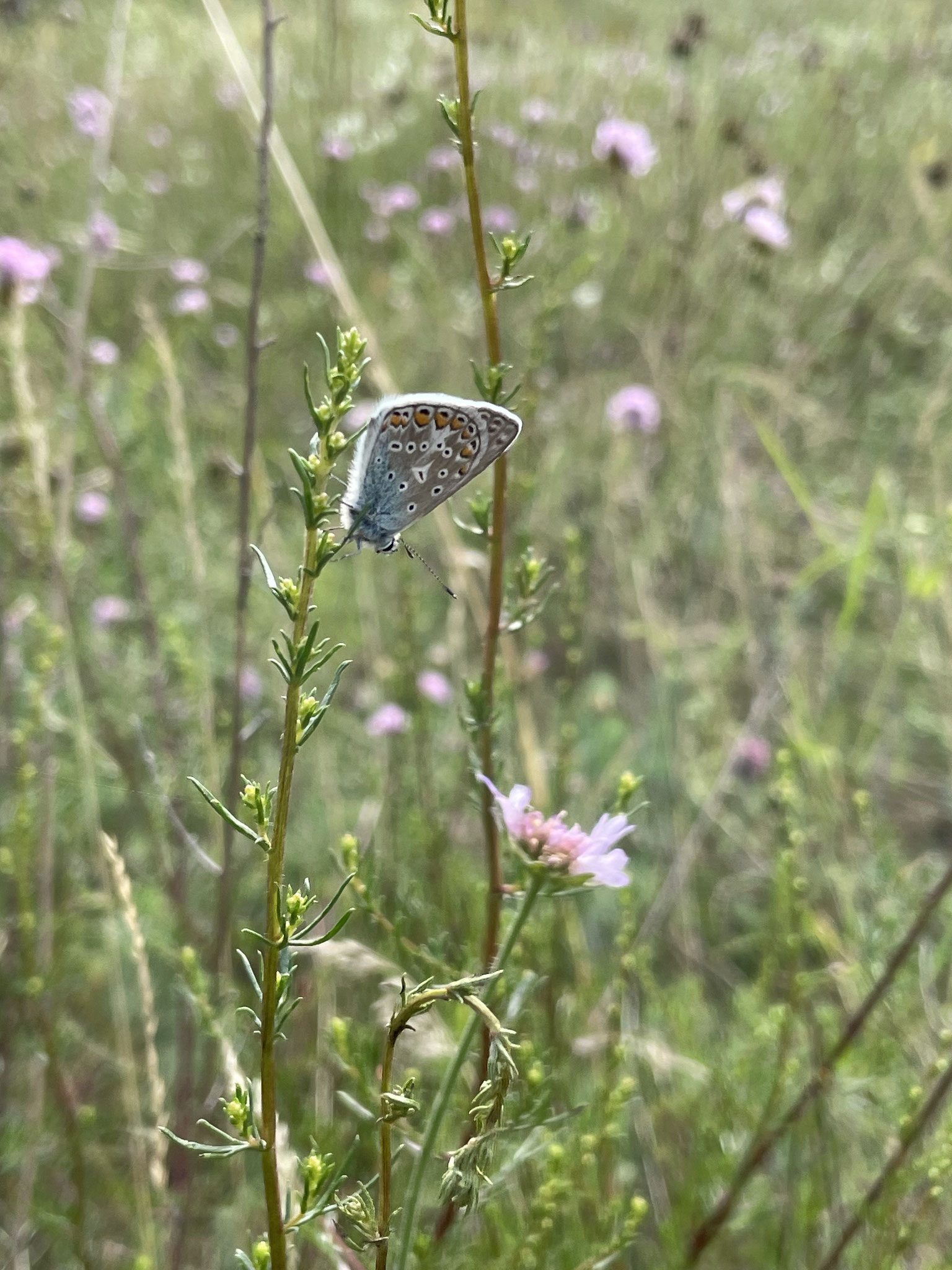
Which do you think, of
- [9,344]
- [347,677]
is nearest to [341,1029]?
[9,344]

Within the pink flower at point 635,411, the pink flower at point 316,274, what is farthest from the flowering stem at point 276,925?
the pink flower at point 316,274

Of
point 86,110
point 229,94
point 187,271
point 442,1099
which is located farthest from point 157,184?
point 442,1099

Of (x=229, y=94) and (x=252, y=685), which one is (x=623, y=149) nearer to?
(x=252, y=685)

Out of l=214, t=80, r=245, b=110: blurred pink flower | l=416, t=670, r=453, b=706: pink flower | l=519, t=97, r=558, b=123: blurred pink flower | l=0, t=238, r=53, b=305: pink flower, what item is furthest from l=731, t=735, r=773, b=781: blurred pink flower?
l=214, t=80, r=245, b=110: blurred pink flower

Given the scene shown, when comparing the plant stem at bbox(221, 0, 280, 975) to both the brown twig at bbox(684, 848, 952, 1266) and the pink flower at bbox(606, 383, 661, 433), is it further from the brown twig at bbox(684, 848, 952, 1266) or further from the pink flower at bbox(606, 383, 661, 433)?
the pink flower at bbox(606, 383, 661, 433)

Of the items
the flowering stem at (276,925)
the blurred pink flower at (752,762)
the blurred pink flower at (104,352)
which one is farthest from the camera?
the blurred pink flower at (104,352)

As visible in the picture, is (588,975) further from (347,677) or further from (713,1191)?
(347,677)

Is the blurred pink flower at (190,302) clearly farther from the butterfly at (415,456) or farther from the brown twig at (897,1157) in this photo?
the brown twig at (897,1157)
